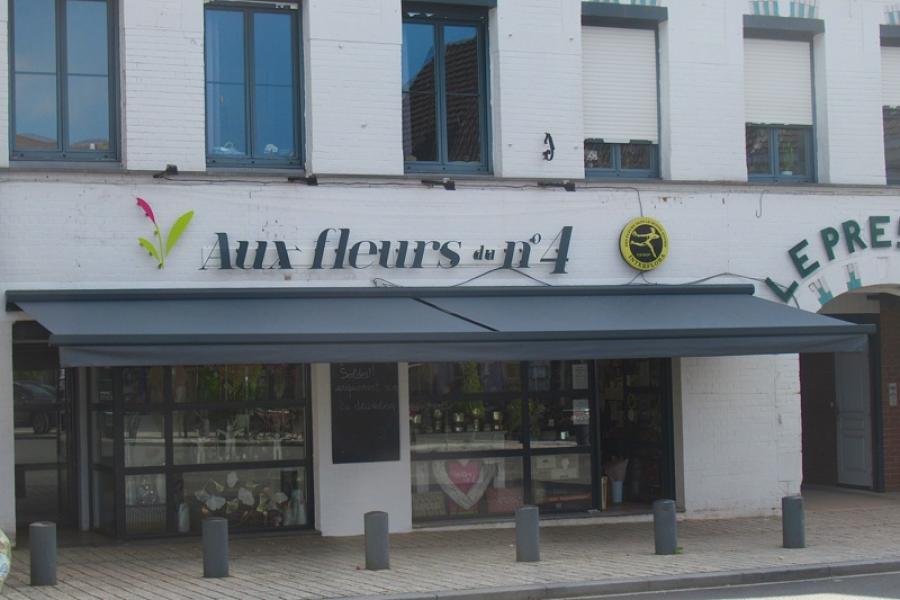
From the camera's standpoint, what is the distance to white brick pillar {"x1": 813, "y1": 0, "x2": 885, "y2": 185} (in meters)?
16.5

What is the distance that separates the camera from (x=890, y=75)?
1711cm

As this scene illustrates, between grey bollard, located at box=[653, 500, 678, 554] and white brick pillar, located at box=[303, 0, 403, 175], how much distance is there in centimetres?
489

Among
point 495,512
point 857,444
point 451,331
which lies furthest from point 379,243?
point 857,444

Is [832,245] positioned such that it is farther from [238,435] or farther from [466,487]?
[238,435]

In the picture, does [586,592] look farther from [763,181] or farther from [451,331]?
[763,181]

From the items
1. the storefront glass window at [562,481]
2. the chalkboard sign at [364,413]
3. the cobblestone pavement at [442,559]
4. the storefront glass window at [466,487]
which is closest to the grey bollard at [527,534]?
the cobblestone pavement at [442,559]

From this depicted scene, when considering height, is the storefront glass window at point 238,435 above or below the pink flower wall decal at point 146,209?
below

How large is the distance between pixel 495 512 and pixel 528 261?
3.06 m

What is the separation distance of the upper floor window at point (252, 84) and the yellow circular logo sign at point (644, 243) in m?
4.09

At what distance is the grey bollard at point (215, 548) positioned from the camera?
37.4ft

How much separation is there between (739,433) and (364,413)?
15.9 ft

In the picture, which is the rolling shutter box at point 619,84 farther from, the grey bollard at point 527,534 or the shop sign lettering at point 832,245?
the grey bollard at point 527,534

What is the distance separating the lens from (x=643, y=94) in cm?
1593

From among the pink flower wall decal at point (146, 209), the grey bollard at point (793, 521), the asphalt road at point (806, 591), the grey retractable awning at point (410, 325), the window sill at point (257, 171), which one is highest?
the window sill at point (257, 171)
